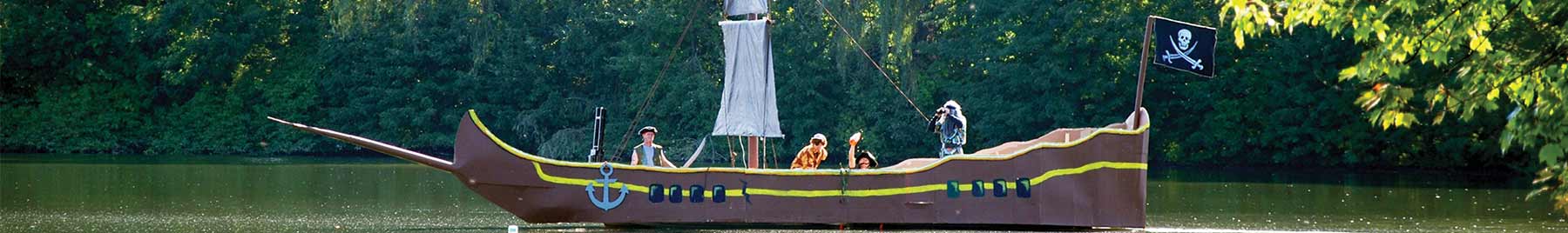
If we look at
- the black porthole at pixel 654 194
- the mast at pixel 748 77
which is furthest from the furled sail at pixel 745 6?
the black porthole at pixel 654 194

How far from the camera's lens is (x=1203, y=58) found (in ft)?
59.8

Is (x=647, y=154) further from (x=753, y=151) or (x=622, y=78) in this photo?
(x=622, y=78)

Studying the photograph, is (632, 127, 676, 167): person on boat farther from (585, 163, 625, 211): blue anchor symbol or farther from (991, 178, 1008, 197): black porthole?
(991, 178, 1008, 197): black porthole

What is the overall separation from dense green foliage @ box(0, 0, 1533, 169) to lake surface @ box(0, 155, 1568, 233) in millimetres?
4551

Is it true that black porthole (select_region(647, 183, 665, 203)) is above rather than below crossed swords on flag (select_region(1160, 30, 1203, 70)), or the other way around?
below

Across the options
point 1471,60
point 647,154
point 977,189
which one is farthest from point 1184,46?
point 1471,60

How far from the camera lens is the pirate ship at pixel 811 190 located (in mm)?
19031

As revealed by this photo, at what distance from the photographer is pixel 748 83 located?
849 inches

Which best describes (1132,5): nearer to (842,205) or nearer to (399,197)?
(399,197)

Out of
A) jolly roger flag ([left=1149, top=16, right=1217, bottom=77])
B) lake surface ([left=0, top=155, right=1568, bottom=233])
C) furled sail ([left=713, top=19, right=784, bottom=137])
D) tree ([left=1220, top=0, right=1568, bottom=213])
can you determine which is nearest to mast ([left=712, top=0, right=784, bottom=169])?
furled sail ([left=713, top=19, right=784, bottom=137])

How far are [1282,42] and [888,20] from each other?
8247mm

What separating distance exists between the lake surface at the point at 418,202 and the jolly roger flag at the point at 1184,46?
2.00m

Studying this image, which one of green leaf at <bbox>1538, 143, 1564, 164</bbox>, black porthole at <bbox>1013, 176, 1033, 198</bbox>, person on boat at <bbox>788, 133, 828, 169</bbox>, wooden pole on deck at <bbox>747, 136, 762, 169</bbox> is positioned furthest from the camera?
wooden pole on deck at <bbox>747, 136, 762, 169</bbox>

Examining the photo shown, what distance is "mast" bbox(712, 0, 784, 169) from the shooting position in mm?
21281
